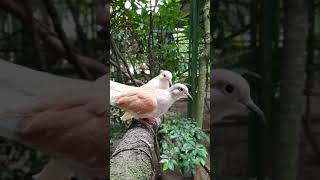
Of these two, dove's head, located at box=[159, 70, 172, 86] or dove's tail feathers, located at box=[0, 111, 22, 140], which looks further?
dove's head, located at box=[159, 70, 172, 86]

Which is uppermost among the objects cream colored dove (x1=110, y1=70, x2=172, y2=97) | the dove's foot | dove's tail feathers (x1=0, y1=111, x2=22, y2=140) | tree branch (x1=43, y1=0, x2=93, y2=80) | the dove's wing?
tree branch (x1=43, y1=0, x2=93, y2=80)

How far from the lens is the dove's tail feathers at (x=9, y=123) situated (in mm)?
720

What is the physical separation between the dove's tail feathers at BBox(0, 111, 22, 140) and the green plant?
4.33 ft

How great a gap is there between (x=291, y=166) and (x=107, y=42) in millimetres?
423

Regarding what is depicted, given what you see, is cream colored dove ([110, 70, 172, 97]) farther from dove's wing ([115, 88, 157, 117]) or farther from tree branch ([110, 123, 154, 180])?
tree branch ([110, 123, 154, 180])

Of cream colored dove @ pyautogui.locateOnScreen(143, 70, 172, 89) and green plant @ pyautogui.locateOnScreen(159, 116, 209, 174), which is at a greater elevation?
cream colored dove @ pyautogui.locateOnScreen(143, 70, 172, 89)

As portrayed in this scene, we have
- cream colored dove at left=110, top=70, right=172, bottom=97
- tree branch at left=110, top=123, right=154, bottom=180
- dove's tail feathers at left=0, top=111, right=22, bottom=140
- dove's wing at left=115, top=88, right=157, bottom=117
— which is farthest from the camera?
cream colored dove at left=110, top=70, right=172, bottom=97

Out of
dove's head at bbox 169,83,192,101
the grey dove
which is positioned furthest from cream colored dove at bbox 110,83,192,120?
the grey dove

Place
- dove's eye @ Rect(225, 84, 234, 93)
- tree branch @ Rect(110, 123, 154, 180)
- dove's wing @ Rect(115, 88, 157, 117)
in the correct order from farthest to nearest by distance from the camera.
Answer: dove's wing @ Rect(115, 88, 157, 117), tree branch @ Rect(110, 123, 154, 180), dove's eye @ Rect(225, 84, 234, 93)

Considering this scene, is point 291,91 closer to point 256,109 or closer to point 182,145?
point 256,109

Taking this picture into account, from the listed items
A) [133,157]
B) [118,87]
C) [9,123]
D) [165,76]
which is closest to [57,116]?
[9,123]

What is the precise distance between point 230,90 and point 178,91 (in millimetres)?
1061

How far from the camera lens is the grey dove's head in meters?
0.78

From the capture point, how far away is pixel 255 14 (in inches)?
29.1
